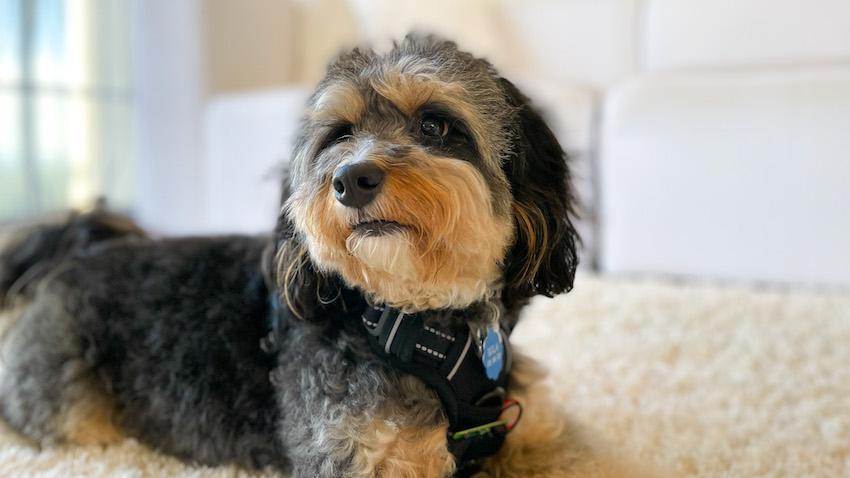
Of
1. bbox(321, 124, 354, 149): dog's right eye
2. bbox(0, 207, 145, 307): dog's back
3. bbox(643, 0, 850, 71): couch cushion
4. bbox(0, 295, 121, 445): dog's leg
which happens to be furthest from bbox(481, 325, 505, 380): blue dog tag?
bbox(643, 0, 850, 71): couch cushion

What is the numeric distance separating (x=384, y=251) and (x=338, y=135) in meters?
0.33

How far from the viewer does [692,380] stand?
6.86 feet

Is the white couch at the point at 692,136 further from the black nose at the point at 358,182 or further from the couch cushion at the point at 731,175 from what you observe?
the black nose at the point at 358,182

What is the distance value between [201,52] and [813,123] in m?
3.27

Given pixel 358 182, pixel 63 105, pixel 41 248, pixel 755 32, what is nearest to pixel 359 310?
pixel 358 182

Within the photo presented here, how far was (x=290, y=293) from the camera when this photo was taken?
1433 millimetres

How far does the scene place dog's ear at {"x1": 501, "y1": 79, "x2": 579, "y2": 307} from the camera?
1396 millimetres

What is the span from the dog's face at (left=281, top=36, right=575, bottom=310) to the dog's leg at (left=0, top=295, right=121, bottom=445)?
71cm

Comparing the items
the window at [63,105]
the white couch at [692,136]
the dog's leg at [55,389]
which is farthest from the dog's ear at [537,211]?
the window at [63,105]

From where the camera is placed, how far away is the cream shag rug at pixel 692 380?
1.61 m

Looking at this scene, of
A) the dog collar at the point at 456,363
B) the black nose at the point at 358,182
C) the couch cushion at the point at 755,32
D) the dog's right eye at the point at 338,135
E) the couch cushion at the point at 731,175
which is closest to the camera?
the black nose at the point at 358,182

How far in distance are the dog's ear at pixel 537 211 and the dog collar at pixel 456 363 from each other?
0.13 m

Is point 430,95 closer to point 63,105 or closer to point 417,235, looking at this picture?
point 417,235

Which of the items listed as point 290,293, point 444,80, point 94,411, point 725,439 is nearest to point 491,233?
point 444,80
